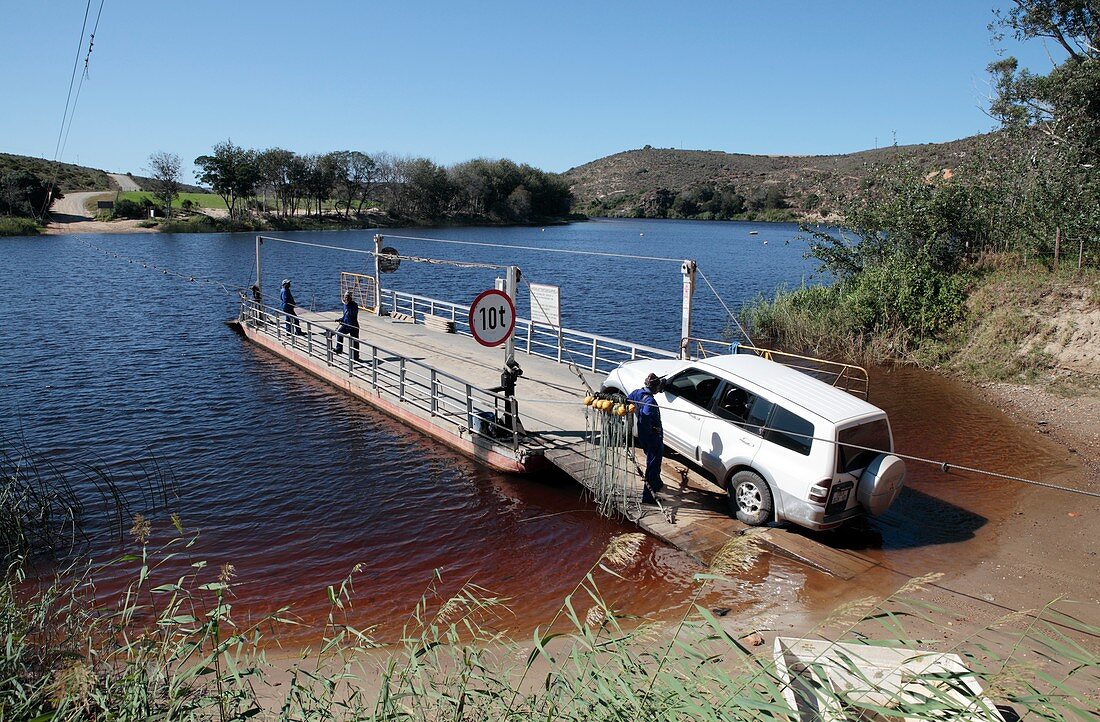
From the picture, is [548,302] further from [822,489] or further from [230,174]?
[230,174]

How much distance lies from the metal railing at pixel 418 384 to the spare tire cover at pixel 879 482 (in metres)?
5.36

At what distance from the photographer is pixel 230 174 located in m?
83.9

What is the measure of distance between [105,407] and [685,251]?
62.4 meters

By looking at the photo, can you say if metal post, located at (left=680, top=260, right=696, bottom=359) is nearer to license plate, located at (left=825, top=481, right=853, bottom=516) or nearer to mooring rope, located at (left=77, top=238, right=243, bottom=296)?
license plate, located at (left=825, top=481, right=853, bottom=516)

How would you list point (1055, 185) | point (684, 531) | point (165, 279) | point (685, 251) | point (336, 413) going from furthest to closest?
point (685, 251) → point (165, 279) → point (1055, 185) → point (336, 413) → point (684, 531)

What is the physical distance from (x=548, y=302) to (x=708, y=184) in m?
155

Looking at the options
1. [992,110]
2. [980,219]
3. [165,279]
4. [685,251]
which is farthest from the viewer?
[685,251]

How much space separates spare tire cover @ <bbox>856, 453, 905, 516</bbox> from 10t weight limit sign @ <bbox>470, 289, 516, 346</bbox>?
5.73 m

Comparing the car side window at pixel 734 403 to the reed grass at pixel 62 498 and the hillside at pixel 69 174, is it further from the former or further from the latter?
the hillside at pixel 69 174

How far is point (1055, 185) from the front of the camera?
20031mm

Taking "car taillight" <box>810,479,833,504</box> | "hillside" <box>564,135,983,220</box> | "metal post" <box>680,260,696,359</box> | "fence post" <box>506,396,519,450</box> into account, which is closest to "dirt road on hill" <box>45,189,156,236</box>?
"fence post" <box>506,396,519,450</box>

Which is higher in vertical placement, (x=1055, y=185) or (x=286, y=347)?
(x=1055, y=185)

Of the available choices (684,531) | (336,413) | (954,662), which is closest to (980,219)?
(684,531)

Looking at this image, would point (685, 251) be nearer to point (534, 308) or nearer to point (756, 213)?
point (534, 308)
